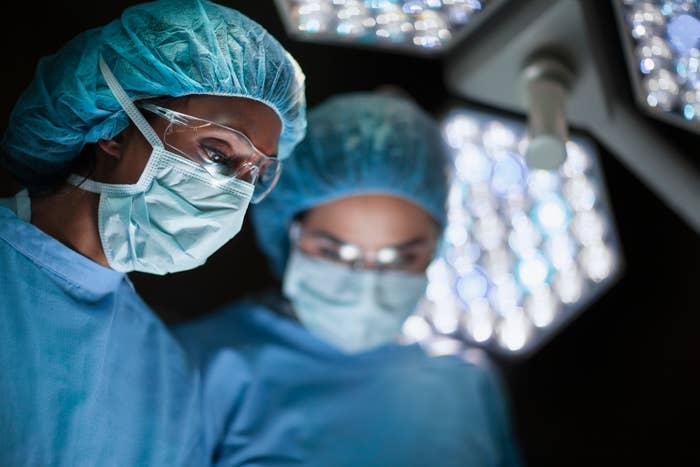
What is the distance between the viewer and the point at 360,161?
1727 millimetres

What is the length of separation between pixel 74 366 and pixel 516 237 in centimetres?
111

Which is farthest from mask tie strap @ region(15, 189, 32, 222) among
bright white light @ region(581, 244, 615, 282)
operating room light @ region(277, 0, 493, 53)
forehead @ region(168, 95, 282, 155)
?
bright white light @ region(581, 244, 615, 282)

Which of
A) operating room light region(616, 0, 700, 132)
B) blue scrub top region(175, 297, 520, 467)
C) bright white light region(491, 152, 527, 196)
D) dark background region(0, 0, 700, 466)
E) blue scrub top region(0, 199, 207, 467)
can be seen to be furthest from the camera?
dark background region(0, 0, 700, 466)

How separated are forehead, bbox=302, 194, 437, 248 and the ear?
66 cm

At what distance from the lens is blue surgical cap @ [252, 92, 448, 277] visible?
5.67 feet

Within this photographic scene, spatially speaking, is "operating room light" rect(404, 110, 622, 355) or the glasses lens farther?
"operating room light" rect(404, 110, 622, 355)

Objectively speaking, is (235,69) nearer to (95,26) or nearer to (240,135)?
(240,135)

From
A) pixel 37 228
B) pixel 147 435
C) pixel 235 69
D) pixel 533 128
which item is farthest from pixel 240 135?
pixel 533 128

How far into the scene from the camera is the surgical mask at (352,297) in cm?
171

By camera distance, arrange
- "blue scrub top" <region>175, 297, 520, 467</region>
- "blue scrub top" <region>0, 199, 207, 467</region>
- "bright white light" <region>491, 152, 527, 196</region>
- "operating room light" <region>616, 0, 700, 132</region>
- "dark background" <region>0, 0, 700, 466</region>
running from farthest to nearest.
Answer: "dark background" <region>0, 0, 700, 466</region>
"bright white light" <region>491, 152, 527, 196</region>
"blue scrub top" <region>175, 297, 520, 467</region>
"operating room light" <region>616, 0, 700, 132</region>
"blue scrub top" <region>0, 199, 207, 467</region>

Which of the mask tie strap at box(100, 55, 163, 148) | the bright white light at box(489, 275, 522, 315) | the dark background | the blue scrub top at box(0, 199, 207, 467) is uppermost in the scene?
the mask tie strap at box(100, 55, 163, 148)

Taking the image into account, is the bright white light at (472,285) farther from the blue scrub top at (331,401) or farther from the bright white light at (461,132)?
the bright white light at (461,132)

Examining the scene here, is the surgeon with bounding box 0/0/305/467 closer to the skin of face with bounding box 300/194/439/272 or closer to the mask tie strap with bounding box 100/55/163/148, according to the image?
the mask tie strap with bounding box 100/55/163/148

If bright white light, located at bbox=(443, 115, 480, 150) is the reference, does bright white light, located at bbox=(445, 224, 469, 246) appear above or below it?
below
